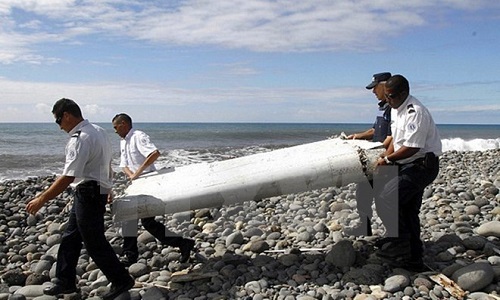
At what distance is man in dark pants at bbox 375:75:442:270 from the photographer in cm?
415

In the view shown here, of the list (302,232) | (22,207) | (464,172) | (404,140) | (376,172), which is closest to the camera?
(404,140)

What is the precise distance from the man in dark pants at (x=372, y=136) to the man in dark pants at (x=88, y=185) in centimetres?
271

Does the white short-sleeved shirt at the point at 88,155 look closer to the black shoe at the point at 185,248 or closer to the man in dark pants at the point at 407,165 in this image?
the black shoe at the point at 185,248

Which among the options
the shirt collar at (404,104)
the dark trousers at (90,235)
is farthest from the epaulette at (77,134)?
the shirt collar at (404,104)

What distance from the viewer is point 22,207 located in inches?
364

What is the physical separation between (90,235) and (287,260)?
6.76ft

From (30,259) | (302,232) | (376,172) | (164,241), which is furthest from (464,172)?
(30,259)

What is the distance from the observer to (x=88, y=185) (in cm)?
424

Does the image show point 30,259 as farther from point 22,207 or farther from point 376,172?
point 376,172

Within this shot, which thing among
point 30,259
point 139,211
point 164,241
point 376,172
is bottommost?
point 30,259

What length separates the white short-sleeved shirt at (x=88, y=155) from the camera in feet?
13.3

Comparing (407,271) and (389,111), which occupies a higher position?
(389,111)

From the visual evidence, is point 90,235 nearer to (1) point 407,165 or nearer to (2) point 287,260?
(2) point 287,260

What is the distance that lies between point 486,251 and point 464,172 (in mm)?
8046
